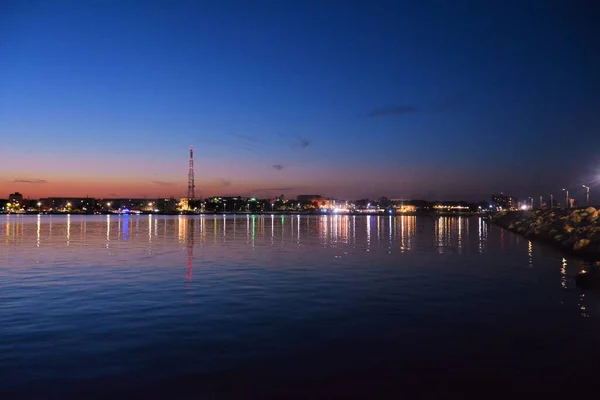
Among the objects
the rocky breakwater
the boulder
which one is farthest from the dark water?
the boulder

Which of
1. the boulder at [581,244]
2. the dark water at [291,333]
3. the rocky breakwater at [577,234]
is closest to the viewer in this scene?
the dark water at [291,333]

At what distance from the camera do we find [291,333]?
12648 mm

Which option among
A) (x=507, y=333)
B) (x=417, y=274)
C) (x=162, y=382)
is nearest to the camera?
(x=162, y=382)

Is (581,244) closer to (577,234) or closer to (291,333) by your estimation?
(577,234)

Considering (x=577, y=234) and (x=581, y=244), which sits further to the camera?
(x=577, y=234)

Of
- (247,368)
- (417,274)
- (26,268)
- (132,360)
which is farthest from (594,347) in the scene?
(26,268)

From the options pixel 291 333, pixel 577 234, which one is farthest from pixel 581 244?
pixel 291 333

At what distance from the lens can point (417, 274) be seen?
24.2m

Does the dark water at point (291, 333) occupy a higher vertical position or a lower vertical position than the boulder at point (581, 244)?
lower

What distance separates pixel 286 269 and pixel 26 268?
14077mm

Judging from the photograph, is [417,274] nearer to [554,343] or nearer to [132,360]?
[554,343]

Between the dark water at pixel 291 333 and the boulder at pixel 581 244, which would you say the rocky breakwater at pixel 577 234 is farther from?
the dark water at pixel 291 333

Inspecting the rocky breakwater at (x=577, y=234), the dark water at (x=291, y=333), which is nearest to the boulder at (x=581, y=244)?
the rocky breakwater at (x=577, y=234)

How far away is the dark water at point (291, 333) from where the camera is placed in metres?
9.08
